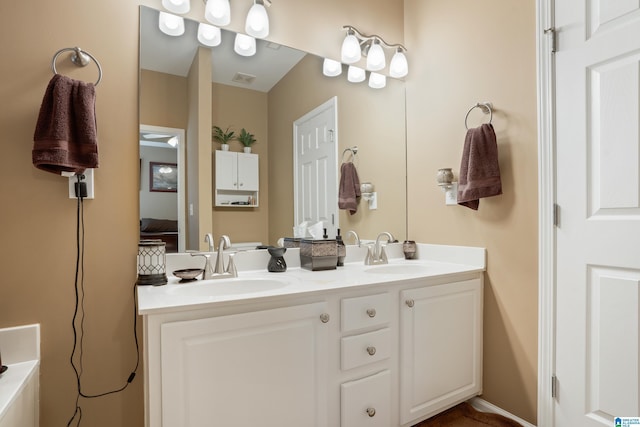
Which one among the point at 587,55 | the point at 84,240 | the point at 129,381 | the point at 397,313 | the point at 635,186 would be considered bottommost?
the point at 129,381

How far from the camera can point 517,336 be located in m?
1.68

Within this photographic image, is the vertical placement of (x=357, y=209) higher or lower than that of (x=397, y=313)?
higher

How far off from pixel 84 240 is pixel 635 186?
2194 millimetres

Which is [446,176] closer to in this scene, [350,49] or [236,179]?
[350,49]

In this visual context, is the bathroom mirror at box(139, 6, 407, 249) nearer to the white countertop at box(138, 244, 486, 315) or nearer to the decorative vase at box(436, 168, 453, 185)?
the white countertop at box(138, 244, 486, 315)

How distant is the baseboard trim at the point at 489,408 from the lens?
1.65m

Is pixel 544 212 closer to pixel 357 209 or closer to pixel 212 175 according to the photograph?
pixel 357 209

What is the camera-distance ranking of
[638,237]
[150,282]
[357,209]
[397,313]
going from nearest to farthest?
[638,237]
[150,282]
[397,313]
[357,209]

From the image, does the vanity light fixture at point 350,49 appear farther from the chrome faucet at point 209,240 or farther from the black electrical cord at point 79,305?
the black electrical cord at point 79,305

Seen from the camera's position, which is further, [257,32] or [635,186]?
[257,32]

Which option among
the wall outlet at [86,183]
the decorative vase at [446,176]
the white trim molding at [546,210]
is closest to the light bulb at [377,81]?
the decorative vase at [446,176]

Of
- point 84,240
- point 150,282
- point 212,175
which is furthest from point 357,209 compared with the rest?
point 84,240

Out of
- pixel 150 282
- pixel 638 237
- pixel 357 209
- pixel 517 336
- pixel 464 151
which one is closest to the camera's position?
pixel 638 237

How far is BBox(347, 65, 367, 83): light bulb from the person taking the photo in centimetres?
214
